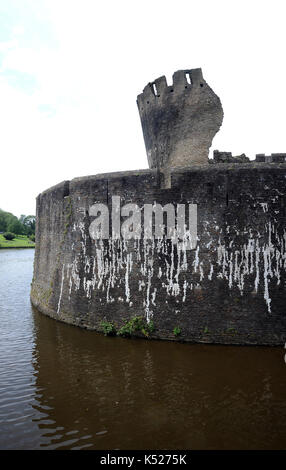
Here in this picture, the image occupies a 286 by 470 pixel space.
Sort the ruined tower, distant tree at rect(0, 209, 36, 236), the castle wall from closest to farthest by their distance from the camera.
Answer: the castle wall → the ruined tower → distant tree at rect(0, 209, 36, 236)

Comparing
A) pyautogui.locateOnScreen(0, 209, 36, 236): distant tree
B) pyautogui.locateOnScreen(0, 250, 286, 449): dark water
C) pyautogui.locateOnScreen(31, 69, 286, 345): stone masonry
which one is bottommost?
pyautogui.locateOnScreen(0, 250, 286, 449): dark water

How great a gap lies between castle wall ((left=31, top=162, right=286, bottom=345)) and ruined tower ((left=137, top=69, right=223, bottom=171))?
3159 mm

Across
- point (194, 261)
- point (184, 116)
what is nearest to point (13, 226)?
point (184, 116)

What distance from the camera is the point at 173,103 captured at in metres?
11.6

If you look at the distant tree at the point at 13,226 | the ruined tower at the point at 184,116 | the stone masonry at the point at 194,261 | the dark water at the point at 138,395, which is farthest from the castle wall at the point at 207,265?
the distant tree at the point at 13,226

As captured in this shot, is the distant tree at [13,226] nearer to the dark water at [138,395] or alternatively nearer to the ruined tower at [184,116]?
the ruined tower at [184,116]

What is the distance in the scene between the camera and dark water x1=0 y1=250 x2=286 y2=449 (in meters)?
4.43

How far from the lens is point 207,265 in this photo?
7.78m

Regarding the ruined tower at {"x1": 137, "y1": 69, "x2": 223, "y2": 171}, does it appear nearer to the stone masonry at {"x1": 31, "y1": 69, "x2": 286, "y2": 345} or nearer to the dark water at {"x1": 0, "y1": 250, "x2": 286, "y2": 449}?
the stone masonry at {"x1": 31, "y1": 69, "x2": 286, "y2": 345}

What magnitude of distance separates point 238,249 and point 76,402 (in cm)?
460

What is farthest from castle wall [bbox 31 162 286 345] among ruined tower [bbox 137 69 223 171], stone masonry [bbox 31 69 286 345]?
ruined tower [bbox 137 69 223 171]

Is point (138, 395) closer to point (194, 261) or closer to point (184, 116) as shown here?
point (194, 261)
